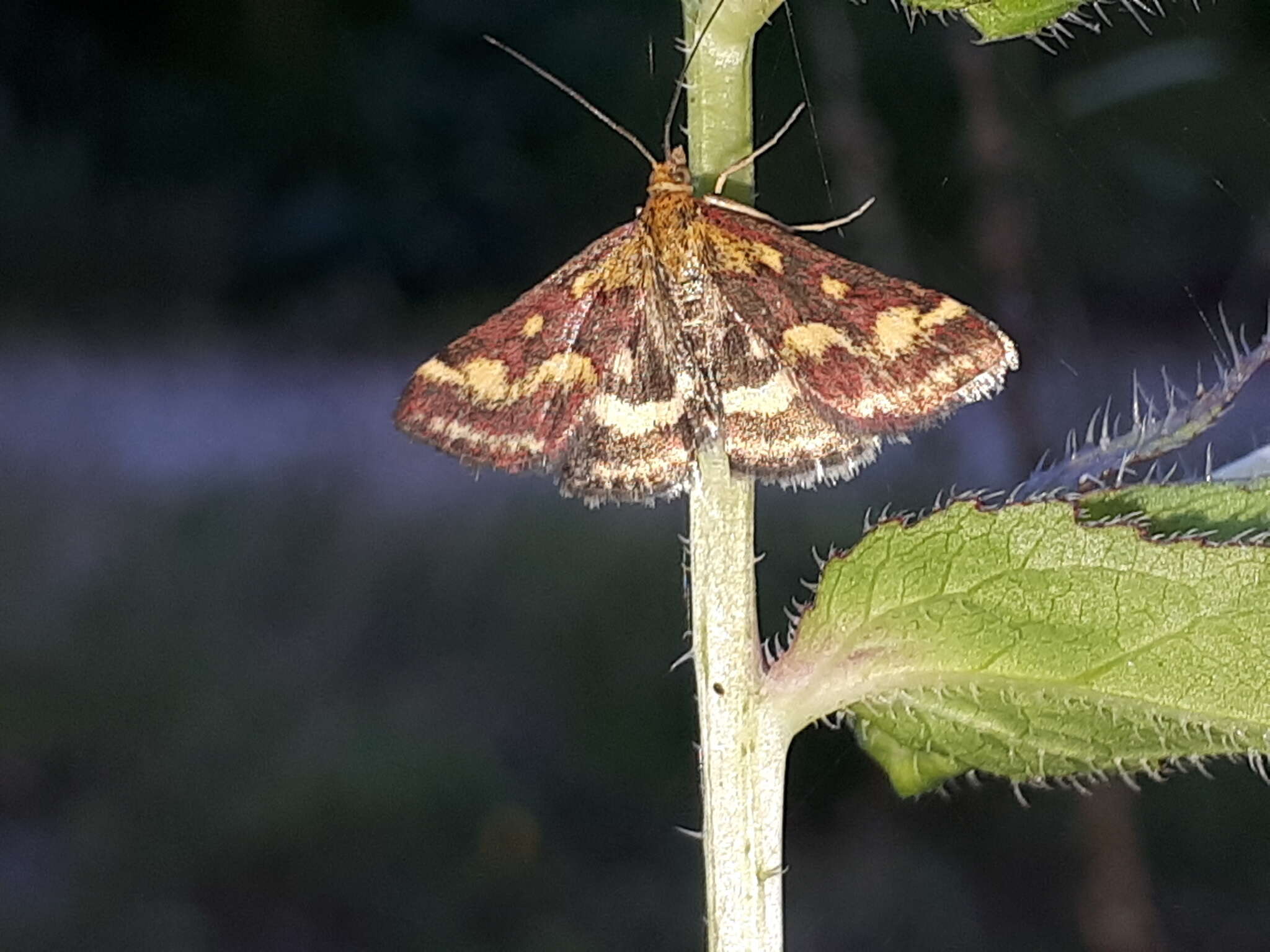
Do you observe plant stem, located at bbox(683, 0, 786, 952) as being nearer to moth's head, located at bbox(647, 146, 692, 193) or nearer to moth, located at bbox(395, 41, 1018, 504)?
moth, located at bbox(395, 41, 1018, 504)

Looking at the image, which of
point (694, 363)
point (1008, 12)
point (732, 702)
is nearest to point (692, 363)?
point (694, 363)

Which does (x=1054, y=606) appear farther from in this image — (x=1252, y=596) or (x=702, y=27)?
(x=702, y=27)

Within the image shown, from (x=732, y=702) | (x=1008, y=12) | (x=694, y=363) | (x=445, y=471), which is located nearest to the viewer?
(x=1008, y=12)

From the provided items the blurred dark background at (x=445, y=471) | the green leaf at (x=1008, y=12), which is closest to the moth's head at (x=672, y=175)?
the green leaf at (x=1008, y=12)

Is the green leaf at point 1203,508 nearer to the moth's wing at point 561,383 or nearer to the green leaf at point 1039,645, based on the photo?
the green leaf at point 1039,645

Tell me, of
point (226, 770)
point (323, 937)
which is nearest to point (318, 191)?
point (226, 770)

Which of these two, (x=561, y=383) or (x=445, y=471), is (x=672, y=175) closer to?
(x=561, y=383)

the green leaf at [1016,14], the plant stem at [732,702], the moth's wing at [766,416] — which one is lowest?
the plant stem at [732,702]
